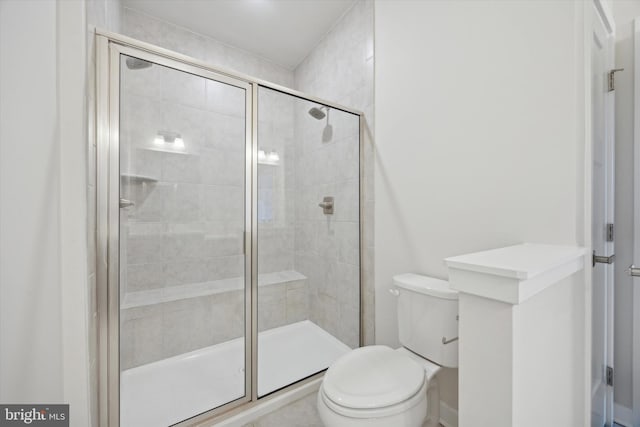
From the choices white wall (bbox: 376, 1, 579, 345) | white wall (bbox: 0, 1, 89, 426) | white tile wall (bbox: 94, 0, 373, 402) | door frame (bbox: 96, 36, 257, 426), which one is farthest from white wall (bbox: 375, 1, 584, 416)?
white wall (bbox: 0, 1, 89, 426)

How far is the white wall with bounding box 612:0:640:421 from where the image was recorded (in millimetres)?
1115

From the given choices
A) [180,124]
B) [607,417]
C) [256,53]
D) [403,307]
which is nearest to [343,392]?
[403,307]

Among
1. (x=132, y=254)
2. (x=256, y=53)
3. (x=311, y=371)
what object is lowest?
(x=311, y=371)

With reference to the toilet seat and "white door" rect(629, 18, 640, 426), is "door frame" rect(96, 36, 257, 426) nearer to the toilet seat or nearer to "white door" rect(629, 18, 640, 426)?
the toilet seat

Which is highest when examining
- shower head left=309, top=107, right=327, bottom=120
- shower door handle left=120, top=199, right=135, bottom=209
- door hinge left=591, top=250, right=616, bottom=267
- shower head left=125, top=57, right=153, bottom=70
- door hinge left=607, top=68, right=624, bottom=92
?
shower head left=309, top=107, right=327, bottom=120

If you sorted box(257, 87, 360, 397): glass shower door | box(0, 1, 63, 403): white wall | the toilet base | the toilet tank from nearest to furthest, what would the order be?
box(0, 1, 63, 403): white wall
the toilet base
the toilet tank
box(257, 87, 360, 397): glass shower door

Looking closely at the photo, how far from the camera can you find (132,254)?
1448 mm

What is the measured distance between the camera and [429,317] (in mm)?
1147

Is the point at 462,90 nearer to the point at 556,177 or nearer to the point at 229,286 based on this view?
the point at 556,177

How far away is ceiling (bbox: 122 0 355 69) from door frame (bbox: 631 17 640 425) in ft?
5.44

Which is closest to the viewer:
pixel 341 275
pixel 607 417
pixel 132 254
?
pixel 607 417

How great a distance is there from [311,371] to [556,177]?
66.7 inches

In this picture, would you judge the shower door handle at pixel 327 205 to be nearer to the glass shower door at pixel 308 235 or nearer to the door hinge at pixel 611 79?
the glass shower door at pixel 308 235

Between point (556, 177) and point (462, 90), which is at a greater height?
point (462, 90)
